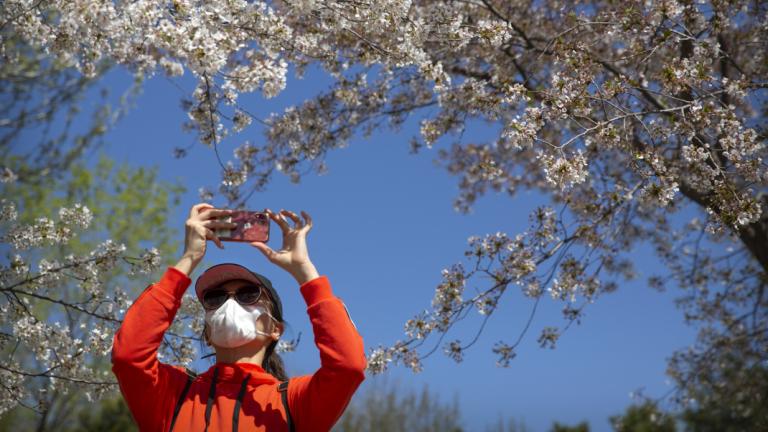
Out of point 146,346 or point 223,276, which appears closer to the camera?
point 146,346

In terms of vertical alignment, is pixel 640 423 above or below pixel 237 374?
above

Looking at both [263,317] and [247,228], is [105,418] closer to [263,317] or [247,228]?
[263,317]

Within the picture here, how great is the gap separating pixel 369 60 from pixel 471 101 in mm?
811

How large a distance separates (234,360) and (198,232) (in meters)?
0.47

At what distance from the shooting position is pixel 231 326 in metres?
2.48

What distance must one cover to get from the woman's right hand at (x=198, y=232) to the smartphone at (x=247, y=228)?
0.9 inches

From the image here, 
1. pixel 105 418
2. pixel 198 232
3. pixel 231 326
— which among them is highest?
pixel 105 418

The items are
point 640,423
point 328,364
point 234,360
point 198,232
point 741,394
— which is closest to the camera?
point 328,364

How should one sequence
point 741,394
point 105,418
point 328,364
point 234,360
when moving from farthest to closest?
point 105,418
point 741,394
point 234,360
point 328,364

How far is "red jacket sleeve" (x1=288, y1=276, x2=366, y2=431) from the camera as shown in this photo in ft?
7.54

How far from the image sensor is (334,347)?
231cm

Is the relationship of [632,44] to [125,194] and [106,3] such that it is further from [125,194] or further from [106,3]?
[125,194]

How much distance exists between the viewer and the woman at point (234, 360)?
2.31m

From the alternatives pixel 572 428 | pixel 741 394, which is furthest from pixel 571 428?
pixel 741 394
